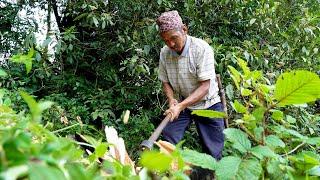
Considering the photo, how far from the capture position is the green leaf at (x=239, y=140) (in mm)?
920

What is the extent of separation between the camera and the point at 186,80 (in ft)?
10.5

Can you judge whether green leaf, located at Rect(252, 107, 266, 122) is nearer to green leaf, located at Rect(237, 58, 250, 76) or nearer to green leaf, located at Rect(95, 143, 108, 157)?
green leaf, located at Rect(237, 58, 250, 76)

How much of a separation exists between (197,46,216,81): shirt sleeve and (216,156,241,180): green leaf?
2144 millimetres

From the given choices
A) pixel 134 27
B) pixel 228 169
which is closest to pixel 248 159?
pixel 228 169

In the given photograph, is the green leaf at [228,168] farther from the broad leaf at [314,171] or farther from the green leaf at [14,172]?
the green leaf at [14,172]

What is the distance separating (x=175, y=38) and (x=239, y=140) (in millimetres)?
2129

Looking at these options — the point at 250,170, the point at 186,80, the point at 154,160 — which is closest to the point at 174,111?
the point at 186,80

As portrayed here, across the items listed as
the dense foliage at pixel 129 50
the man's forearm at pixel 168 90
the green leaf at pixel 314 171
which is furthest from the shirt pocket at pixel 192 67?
the green leaf at pixel 314 171

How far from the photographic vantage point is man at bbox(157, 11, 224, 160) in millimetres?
3004

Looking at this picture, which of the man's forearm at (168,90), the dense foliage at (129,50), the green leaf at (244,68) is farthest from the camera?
the dense foliage at (129,50)

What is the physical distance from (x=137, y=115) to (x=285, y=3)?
2162 millimetres

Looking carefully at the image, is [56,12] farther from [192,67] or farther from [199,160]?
[199,160]

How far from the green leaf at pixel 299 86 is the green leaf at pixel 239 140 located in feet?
0.40

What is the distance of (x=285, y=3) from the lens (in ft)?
17.1
